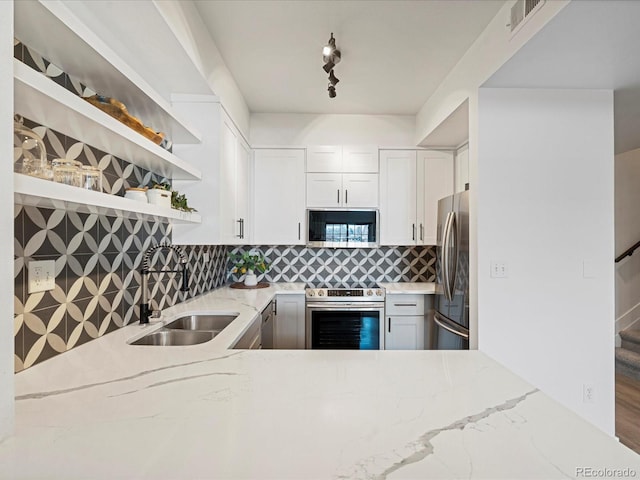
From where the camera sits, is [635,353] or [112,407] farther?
[635,353]

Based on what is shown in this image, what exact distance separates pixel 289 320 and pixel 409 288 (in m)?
1.21

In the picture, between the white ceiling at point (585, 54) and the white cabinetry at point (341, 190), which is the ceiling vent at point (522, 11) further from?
the white cabinetry at point (341, 190)

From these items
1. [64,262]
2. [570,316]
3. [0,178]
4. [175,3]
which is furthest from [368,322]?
[0,178]

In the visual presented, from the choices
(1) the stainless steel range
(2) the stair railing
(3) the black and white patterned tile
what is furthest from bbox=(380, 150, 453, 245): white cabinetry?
(2) the stair railing

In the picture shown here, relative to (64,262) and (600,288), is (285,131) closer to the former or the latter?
(64,262)

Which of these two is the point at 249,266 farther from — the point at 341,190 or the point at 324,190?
the point at 341,190

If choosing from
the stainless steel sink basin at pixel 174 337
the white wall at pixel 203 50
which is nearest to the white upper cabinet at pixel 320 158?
the white wall at pixel 203 50

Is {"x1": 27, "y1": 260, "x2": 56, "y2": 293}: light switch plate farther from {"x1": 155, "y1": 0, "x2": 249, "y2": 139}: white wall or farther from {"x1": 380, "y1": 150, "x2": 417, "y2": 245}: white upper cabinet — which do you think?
{"x1": 380, "y1": 150, "x2": 417, "y2": 245}: white upper cabinet

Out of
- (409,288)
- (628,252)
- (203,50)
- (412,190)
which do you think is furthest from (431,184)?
(628,252)

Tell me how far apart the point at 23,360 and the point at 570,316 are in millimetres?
2794

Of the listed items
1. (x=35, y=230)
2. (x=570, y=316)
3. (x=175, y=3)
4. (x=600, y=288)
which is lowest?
(x=570, y=316)

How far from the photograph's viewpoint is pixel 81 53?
1.24m

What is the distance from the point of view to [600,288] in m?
2.32

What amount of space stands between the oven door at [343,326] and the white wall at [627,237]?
325 cm
